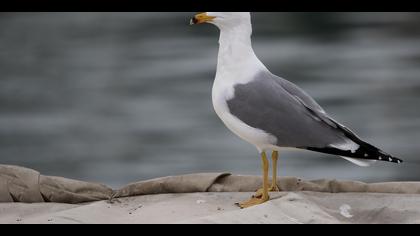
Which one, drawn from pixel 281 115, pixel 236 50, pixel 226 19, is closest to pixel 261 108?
pixel 281 115

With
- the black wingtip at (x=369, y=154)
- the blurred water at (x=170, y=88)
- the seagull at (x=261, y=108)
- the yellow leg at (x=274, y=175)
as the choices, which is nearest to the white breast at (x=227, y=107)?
the seagull at (x=261, y=108)

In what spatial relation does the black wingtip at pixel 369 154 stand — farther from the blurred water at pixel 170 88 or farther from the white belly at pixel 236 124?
the blurred water at pixel 170 88

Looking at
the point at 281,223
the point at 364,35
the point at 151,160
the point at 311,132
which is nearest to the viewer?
the point at 281,223

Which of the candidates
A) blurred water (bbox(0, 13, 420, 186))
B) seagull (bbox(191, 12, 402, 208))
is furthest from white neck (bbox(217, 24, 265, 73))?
blurred water (bbox(0, 13, 420, 186))

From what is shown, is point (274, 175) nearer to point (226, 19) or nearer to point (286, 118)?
point (286, 118)

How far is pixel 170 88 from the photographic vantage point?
19.1 feet

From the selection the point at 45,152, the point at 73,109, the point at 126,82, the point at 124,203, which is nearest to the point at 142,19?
the point at 126,82

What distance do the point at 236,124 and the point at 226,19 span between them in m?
0.33

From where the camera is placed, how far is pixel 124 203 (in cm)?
296

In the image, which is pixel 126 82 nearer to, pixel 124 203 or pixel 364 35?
pixel 364 35

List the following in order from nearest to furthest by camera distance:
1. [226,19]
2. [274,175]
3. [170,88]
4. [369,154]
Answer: [369,154], [226,19], [274,175], [170,88]

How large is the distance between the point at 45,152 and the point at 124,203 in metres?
2.14

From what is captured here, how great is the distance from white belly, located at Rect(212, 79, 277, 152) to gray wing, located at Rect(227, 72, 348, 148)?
1cm

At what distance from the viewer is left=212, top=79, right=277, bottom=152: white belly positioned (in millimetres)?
2791
